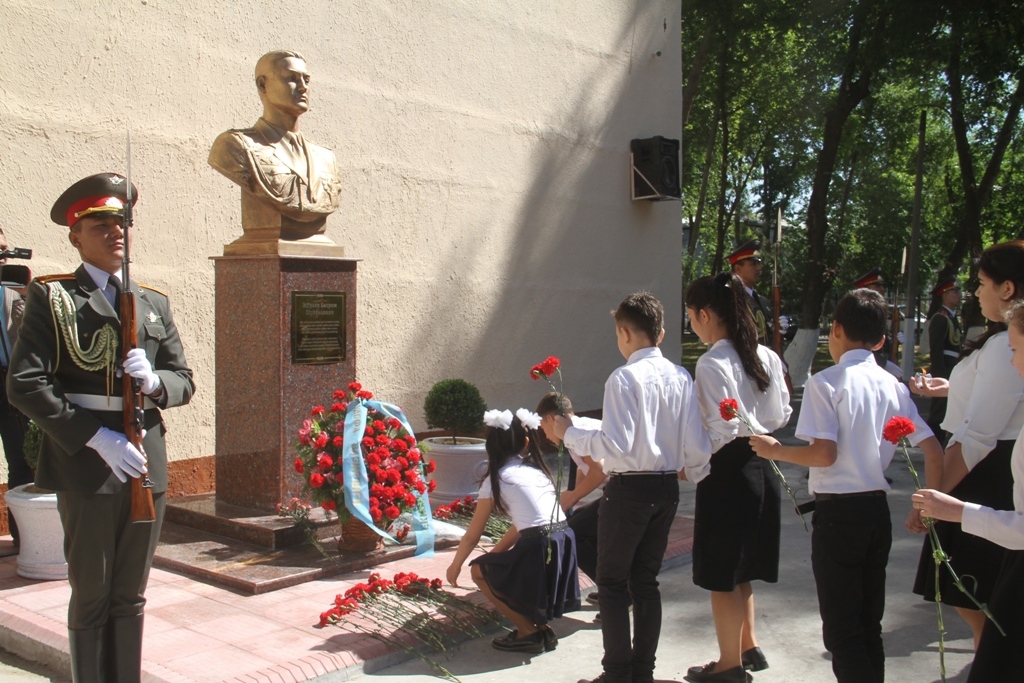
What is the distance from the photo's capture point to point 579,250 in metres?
11.5

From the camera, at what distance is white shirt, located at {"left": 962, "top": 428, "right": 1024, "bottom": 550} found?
8.61 ft

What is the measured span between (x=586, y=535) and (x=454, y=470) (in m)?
2.71

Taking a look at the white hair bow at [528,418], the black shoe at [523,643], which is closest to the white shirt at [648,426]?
the white hair bow at [528,418]

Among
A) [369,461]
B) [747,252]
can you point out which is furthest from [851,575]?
[747,252]

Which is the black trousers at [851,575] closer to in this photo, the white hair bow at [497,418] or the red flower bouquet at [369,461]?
the white hair bow at [497,418]

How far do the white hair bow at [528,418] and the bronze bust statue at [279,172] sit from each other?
239cm

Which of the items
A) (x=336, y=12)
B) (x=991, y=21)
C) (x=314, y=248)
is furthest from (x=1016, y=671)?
(x=991, y=21)

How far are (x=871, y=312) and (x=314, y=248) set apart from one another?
3.90 m

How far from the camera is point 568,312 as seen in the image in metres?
11.3

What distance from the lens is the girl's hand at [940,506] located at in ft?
8.91

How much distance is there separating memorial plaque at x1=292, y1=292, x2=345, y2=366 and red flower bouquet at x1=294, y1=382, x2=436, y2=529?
1.27ft

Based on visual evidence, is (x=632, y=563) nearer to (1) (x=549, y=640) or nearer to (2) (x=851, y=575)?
(2) (x=851, y=575)

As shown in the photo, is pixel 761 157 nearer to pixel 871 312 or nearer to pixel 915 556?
pixel 915 556

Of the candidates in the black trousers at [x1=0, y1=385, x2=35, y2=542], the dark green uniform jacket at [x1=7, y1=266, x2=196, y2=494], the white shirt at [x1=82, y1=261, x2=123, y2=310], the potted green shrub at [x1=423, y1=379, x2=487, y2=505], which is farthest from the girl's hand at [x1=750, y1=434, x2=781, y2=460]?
the black trousers at [x1=0, y1=385, x2=35, y2=542]
